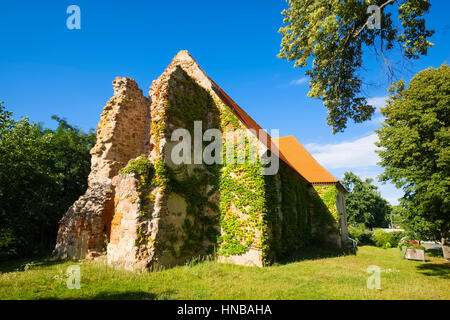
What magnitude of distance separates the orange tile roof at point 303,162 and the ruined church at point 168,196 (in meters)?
7.31

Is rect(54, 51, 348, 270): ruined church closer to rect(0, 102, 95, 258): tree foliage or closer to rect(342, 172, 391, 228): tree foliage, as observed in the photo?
rect(0, 102, 95, 258): tree foliage

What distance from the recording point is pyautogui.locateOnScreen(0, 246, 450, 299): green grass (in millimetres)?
5266

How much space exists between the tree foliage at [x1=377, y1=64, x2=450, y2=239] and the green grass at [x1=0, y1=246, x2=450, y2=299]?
250cm

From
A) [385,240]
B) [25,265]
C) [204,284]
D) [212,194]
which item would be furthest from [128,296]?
[385,240]

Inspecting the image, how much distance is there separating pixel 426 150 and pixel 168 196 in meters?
10.4

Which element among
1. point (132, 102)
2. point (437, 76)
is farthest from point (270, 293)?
point (437, 76)

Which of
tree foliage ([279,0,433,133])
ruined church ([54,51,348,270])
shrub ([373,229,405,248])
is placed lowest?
shrub ([373,229,405,248])

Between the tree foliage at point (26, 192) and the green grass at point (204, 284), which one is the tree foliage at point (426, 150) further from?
the tree foliage at point (26, 192)

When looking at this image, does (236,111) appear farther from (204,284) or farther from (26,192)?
(26,192)

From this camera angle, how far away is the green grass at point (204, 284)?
5266mm

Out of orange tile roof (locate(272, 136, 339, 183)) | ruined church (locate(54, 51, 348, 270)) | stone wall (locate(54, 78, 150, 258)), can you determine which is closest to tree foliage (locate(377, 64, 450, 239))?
ruined church (locate(54, 51, 348, 270))

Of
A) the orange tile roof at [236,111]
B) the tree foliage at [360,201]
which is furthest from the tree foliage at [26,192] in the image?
the tree foliage at [360,201]

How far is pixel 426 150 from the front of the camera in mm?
8883

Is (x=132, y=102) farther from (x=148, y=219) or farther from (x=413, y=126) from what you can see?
(x=413, y=126)
